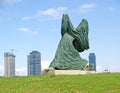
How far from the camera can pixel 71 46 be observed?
171ft

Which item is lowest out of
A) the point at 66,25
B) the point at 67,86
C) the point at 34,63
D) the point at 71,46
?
the point at 67,86

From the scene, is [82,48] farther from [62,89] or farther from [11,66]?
[11,66]

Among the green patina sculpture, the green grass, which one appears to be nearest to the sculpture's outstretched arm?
the green patina sculpture

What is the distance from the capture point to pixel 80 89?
29125 mm

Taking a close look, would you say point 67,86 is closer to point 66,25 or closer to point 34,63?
point 66,25

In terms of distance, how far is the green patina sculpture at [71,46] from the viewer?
50.3 m

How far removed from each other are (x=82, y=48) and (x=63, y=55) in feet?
13.7

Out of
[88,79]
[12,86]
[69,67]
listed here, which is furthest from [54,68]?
[12,86]

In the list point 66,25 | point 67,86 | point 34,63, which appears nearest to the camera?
point 67,86

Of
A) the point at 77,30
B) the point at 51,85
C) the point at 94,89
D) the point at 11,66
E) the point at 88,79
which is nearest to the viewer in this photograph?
the point at 94,89

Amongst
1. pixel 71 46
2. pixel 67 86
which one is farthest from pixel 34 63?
pixel 67 86

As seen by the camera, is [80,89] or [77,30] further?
[77,30]

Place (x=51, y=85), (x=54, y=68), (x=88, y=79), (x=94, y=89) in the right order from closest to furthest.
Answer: (x=94, y=89), (x=51, y=85), (x=88, y=79), (x=54, y=68)

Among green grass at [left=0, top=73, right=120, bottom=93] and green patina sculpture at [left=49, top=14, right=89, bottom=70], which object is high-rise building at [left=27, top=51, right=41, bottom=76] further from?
green grass at [left=0, top=73, right=120, bottom=93]
